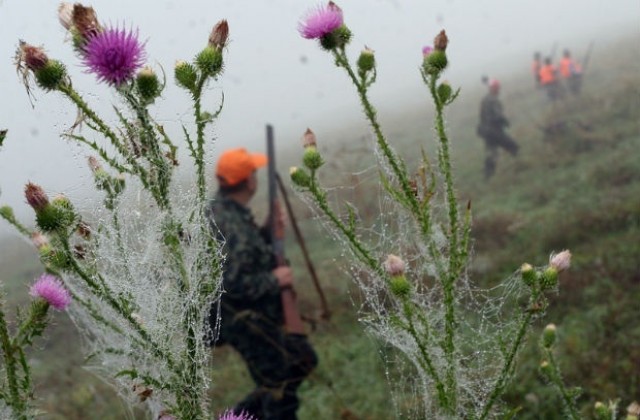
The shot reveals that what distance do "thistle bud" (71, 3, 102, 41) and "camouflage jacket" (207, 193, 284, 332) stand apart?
2795mm

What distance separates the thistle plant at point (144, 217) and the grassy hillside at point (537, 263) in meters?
0.63

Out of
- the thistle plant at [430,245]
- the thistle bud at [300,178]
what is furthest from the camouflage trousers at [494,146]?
the thistle bud at [300,178]

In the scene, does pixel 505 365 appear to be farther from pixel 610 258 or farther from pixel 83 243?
pixel 610 258

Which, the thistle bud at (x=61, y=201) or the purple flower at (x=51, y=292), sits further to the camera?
the purple flower at (x=51, y=292)

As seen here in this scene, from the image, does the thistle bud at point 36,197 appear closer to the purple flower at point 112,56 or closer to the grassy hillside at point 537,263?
the purple flower at point 112,56

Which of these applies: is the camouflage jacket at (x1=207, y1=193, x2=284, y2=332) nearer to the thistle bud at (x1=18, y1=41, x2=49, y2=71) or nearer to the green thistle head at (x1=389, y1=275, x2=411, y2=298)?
the green thistle head at (x1=389, y1=275, x2=411, y2=298)

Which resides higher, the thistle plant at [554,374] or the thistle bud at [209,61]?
the thistle bud at [209,61]

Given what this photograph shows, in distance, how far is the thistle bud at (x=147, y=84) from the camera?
43.8 inches

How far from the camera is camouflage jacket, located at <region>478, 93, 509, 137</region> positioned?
1187 centimetres

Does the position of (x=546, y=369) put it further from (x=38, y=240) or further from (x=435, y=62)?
(x=38, y=240)

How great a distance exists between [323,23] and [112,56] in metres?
0.67

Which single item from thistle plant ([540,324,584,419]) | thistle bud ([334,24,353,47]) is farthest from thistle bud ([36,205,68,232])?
thistle plant ([540,324,584,419])

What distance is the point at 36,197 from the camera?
125 cm

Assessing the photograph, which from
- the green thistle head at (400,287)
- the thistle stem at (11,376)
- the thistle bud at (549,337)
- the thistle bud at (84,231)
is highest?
the thistle bud at (84,231)
